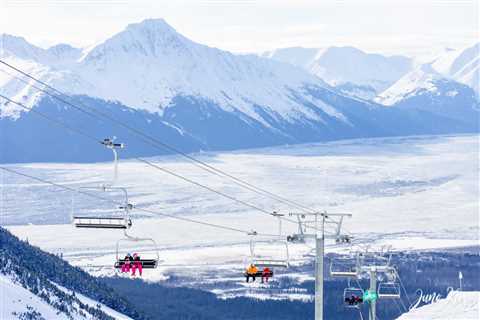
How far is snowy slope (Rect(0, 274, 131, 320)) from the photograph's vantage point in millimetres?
67062

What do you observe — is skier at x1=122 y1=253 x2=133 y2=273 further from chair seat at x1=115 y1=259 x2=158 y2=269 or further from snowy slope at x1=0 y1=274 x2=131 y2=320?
snowy slope at x1=0 y1=274 x2=131 y2=320

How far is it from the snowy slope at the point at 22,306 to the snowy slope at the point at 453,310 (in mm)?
19557

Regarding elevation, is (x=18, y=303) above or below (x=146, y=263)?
below

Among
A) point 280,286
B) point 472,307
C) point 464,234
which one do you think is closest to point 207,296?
point 280,286

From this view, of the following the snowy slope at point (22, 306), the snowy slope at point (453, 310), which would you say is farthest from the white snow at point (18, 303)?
the snowy slope at point (453, 310)

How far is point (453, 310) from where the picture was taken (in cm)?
6084

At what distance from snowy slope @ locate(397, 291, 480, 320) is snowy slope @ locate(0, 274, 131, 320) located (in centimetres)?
1956

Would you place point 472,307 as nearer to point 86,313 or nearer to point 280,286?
point 86,313

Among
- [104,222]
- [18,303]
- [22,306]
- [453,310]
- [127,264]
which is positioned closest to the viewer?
[104,222]

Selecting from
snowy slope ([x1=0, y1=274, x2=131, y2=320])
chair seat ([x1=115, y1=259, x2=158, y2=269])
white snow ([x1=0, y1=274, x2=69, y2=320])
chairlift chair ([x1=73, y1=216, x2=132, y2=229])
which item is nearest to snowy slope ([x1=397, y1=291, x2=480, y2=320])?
snowy slope ([x1=0, y1=274, x2=131, y2=320])

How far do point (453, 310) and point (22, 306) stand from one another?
2314cm

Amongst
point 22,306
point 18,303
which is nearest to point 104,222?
point 22,306

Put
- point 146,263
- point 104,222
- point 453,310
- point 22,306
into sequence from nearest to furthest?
point 104,222
point 146,263
point 453,310
point 22,306

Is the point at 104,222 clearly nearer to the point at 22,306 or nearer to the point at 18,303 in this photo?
the point at 22,306
